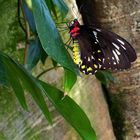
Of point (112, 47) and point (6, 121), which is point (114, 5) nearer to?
point (112, 47)

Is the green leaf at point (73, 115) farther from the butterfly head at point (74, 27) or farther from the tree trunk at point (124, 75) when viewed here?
the tree trunk at point (124, 75)

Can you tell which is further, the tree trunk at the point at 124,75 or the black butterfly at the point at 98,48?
the tree trunk at the point at 124,75

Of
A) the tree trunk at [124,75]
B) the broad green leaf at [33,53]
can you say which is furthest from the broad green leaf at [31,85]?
the tree trunk at [124,75]

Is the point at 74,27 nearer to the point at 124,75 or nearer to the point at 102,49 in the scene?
the point at 102,49

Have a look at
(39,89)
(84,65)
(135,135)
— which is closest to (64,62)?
(39,89)

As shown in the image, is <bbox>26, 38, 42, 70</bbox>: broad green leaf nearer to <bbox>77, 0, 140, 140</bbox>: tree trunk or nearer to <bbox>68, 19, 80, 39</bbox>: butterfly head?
<bbox>68, 19, 80, 39</bbox>: butterfly head

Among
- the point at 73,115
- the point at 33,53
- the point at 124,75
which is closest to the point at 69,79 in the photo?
the point at 73,115

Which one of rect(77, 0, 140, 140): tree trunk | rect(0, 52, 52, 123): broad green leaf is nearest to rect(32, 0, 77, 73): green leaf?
rect(0, 52, 52, 123): broad green leaf
